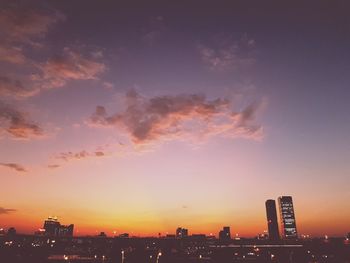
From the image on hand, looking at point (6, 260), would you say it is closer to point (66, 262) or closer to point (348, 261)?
point (66, 262)

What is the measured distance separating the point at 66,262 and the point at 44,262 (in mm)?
12854

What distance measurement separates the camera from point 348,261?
197 meters

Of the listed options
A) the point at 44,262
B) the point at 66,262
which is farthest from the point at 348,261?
the point at 44,262

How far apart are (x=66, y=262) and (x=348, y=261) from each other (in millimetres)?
158141

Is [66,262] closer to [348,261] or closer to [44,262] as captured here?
[44,262]

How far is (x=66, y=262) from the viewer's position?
19788 cm

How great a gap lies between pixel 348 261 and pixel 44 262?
171m

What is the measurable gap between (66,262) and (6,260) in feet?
103

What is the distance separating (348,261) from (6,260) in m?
Answer: 188

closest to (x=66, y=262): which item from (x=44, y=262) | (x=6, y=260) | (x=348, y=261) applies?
(x=44, y=262)

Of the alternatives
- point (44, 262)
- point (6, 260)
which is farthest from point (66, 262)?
point (6, 260)

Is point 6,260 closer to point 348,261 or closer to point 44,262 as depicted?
point 44,262

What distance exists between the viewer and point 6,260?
19038 cm
